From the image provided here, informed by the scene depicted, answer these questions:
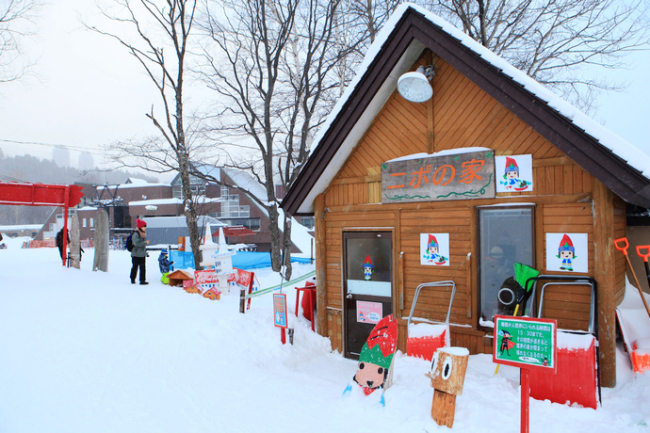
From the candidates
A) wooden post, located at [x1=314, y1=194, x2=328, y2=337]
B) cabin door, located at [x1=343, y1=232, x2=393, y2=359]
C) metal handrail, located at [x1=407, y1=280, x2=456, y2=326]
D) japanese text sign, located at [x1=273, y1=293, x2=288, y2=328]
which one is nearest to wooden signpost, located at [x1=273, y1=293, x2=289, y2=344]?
japanese text sign, located at [x1=273, y1=293, x2=288, y2=328]

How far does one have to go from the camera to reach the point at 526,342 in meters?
3.31

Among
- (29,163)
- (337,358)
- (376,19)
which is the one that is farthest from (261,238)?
(29,163)

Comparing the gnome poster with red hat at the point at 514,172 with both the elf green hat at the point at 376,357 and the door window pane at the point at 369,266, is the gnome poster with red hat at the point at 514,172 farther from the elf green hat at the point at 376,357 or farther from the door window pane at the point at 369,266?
the elf green hat at the point at 376,357

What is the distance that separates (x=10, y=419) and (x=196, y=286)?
6066 mm

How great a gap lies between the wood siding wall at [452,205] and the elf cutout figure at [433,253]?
4.7 inches

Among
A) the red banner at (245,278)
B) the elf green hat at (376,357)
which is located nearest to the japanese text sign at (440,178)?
the elf green hat at (376,357)

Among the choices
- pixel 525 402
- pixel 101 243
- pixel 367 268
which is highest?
pixel 101 243

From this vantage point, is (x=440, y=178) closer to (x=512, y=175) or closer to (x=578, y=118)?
(x=512, y=175)

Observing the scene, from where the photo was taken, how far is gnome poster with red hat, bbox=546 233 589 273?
15.8 ft

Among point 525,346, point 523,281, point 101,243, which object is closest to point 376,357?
point 525,346

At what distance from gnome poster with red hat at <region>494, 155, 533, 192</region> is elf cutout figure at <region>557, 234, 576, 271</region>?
2.68ft

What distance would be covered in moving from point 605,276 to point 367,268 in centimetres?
344

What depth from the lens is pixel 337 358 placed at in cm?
675

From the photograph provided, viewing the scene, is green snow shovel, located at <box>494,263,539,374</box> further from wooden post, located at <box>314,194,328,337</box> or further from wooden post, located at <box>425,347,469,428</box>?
wooden post, located at <box>314,194,328,337</box>
